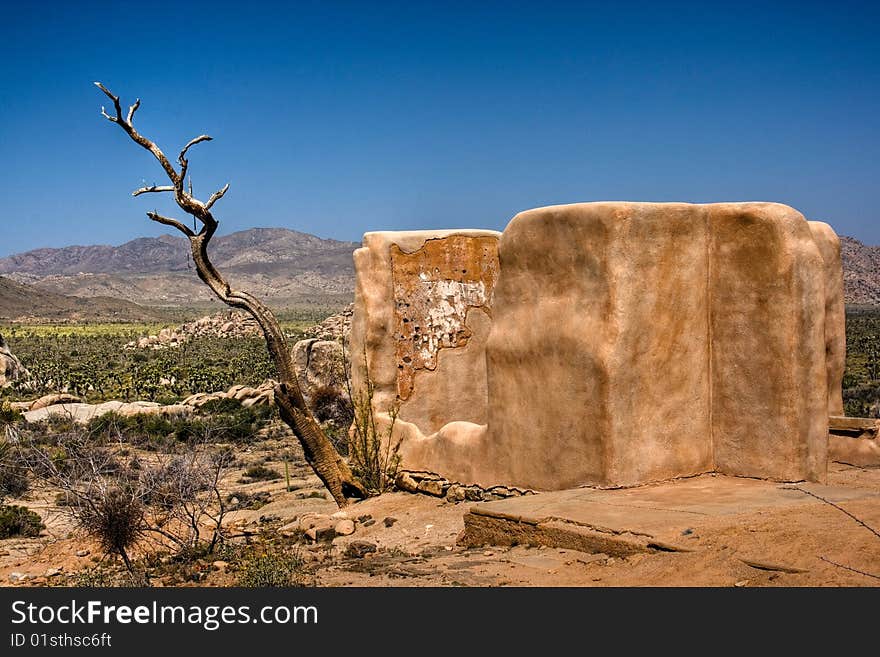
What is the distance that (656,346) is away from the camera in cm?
820

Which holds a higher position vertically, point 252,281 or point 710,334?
point 252,281

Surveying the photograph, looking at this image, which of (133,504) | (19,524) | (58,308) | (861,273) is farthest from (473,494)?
(861,273)

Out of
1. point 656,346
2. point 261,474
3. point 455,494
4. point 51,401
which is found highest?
point 656,346

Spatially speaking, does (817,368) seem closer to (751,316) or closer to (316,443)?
(751,316)

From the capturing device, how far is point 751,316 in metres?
8.28

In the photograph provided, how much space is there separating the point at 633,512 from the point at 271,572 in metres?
2.65

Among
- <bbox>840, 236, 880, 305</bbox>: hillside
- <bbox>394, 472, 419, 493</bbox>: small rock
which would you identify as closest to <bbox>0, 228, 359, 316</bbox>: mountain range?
<bbox>840, 236, 880, 305</bbox>: hillside

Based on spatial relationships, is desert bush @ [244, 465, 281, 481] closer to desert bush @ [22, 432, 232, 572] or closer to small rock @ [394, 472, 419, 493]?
small rock @ [394, 472, 419, 493]

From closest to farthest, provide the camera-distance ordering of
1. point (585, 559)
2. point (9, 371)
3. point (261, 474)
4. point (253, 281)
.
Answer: point (585, 559) < point (261, 474) < point (9, 371) < point (253, 281)

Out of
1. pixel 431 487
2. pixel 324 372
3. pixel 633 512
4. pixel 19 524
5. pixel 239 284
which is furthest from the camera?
pixel 239 284

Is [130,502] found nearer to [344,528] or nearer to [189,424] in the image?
[344,528]

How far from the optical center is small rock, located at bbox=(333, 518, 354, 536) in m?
9.53

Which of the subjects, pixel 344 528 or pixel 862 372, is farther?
pixel 862 372

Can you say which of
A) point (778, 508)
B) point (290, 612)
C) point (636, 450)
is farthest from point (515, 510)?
point (290, 612)
